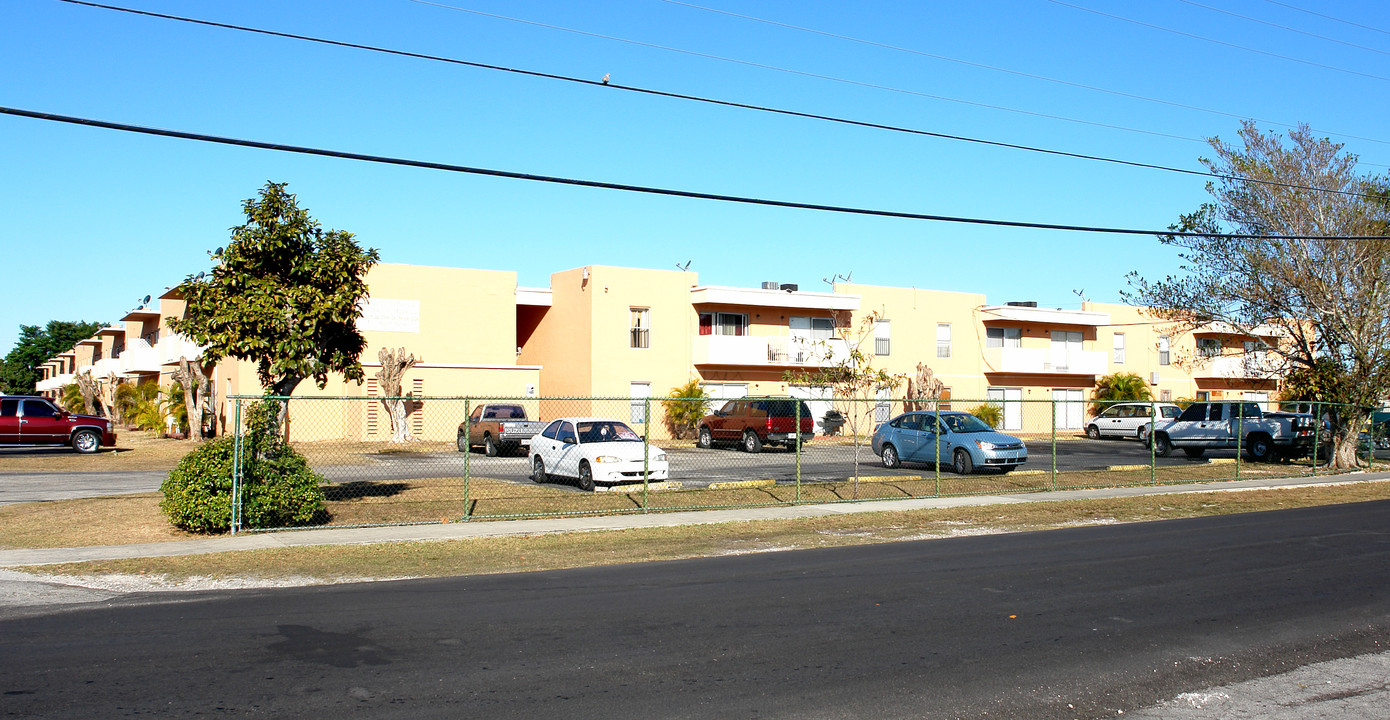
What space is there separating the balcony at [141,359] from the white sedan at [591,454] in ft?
124

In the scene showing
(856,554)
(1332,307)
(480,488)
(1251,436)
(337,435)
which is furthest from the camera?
(337,435)

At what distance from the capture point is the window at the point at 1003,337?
49469 mm

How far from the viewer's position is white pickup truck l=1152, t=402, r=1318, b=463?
28.4 meters

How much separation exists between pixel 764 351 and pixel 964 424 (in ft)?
64.3

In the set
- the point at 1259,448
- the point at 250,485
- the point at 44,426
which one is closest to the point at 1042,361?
the point at 1259,448

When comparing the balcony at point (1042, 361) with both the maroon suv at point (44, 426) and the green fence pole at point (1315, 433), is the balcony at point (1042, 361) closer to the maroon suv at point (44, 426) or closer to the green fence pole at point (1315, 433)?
the green fence pole at point (1315, 433)

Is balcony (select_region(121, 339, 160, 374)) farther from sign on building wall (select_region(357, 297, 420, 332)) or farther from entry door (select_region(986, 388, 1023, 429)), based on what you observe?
entry door (select_region(986, 388, 1023, 429))

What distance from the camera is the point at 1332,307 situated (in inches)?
1038

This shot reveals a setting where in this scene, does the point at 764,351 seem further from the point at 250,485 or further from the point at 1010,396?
the point at 250,485

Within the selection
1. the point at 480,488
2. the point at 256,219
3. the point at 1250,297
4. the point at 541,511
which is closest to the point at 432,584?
the point at 541,511

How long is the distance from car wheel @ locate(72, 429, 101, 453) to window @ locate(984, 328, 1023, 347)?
37507 mm

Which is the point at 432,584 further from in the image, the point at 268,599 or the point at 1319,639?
the point at 1319,639

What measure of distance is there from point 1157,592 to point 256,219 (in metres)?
13.2

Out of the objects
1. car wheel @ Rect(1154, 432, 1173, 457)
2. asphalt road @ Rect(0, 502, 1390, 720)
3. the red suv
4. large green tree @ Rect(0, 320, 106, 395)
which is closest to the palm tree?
car wheel @ Rect(1154, 432, 1173, 457)
